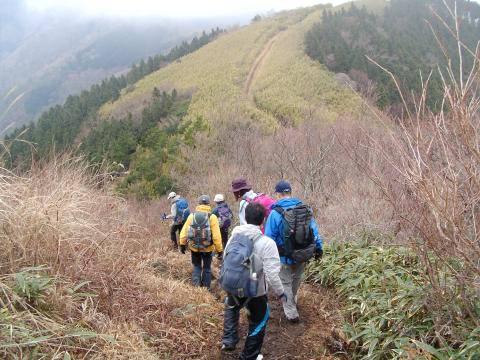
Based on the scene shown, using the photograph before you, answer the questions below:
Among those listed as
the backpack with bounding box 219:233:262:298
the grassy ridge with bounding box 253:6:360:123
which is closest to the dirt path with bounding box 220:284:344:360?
the backpack with bounding box 219:233:262:298

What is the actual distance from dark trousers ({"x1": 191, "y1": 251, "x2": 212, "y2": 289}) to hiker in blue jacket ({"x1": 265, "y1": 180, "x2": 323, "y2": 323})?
1.40 meters

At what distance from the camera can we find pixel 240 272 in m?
3.54

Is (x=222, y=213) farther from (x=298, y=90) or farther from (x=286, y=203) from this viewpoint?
(x=298, y=90)

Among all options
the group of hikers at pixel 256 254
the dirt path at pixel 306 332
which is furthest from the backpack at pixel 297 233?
the dirt path at pixel 306 332

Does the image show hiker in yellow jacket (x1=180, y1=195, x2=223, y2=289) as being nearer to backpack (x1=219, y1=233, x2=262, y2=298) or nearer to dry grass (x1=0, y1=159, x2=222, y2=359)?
dry grass (x1=0, y1=159, x2=222, y2=359)

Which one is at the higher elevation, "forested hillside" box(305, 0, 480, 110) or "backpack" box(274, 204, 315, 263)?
"backpack" box(274, 204, 315, 263)

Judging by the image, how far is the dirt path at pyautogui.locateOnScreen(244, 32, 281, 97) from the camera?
3771 centimetres

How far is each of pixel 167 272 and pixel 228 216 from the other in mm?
1807

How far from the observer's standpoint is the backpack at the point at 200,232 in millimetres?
5371

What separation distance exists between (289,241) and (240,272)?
0.96 metres

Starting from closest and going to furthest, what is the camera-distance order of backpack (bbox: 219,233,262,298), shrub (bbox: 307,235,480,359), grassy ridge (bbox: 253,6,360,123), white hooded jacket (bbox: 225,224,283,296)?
shrub (bbox: 307,235,480,359)
backpack (bbox: 219,233,262,298)
white hooded jacket (bbox: 225,224,283,296)
grassy ridge (bbox: 253,6,360,123)

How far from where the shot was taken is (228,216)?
7.69m

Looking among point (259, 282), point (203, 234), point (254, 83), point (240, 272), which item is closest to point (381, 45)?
point (254, 83)

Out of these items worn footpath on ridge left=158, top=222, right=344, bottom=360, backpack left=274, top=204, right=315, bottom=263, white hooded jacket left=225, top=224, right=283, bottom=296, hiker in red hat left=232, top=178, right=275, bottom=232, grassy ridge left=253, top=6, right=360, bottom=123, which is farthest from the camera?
grassy ridge left=253, top=6, right=360, bottom=123
